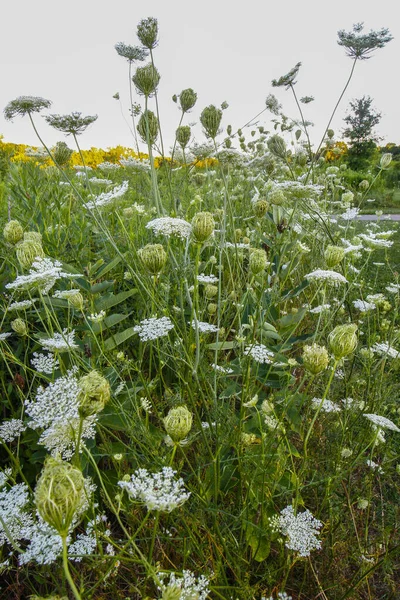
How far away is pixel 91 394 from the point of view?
86 cm

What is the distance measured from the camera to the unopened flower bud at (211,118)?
5.87 feet

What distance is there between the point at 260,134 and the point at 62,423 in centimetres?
427

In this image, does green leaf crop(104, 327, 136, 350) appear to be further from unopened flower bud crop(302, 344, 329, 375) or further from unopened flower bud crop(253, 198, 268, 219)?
unopened flower bud crop(253, 198, 268, 219)

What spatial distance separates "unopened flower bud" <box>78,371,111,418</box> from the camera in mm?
860

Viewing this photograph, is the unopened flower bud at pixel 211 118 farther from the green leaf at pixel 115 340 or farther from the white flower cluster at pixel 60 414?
the white flower cluster at pixel 60 414

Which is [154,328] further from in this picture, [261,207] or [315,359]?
[261,207]

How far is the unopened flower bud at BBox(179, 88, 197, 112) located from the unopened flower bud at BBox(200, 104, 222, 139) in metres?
0.11

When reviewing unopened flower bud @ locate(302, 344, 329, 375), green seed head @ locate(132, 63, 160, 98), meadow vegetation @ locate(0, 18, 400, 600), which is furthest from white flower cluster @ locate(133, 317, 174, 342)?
green seed head @ locate(132, 63, 160, 98)

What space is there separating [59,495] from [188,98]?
1.69m

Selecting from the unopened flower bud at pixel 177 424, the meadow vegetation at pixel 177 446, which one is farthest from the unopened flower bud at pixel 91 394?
the unopened flower bud at pixel 177 424

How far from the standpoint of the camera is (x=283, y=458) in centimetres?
133

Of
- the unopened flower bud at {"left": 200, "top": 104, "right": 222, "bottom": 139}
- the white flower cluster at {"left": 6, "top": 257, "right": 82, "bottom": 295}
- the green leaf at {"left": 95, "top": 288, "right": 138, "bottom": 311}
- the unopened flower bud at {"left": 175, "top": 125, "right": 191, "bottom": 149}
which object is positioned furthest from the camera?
the unopened flower bud at {"left": 175, "top": 125, "right": 191, "bottom": 149}

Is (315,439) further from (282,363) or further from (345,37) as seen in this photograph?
(345,37)

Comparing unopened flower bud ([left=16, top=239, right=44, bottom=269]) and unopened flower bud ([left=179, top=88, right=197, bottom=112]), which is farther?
unopened flower bud ([left=179, top=88, right=197, bottom=112])
